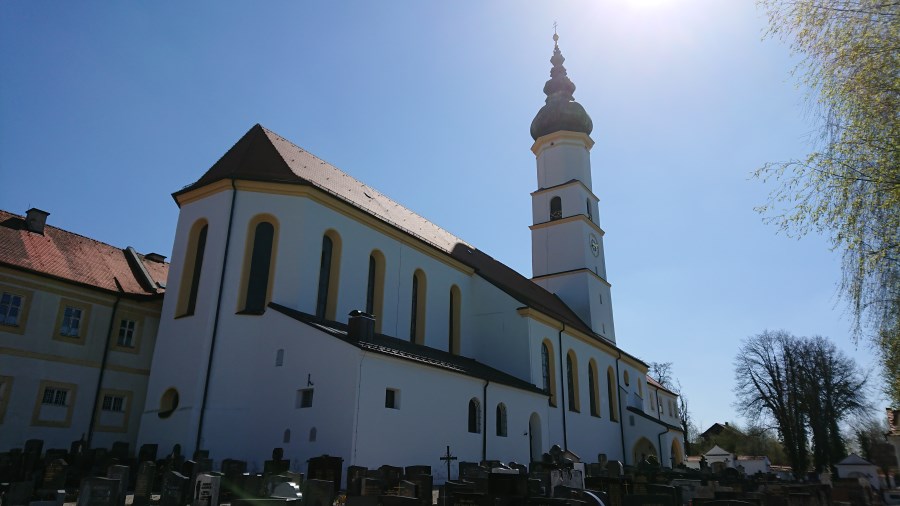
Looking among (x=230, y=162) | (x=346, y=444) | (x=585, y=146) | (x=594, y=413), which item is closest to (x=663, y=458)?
(x=594, y=413)

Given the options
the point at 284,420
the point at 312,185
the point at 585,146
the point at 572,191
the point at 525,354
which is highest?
the point at 585,146

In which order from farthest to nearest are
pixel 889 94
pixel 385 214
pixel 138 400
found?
pixel 385 214
pixel 138 400
pixel 889 94

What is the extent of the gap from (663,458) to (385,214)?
799 inches

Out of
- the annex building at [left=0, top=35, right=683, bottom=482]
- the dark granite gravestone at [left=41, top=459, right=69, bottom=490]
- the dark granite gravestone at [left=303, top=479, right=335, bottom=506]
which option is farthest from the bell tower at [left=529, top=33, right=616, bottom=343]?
the dark granite gravestone at [left=41, top=459, right=69, bottom=490]

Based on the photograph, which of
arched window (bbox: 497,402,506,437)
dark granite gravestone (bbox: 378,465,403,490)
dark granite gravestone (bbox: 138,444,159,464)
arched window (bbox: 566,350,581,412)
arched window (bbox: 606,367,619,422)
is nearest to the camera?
dark granite gravestone (bbox: 378,465,403,490)

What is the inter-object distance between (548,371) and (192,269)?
46.6 feet

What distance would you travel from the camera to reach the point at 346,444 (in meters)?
14.0

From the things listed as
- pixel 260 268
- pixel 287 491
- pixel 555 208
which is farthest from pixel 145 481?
pixel 555 208

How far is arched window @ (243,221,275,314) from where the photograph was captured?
17250mm

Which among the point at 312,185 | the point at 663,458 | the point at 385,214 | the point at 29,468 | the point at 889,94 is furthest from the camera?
the point at 663,458

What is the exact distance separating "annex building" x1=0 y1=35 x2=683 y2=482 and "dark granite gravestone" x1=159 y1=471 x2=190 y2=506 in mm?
4716

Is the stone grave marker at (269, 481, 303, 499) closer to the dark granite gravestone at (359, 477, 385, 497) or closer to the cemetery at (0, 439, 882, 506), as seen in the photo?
the cemetery at (0, 439, 882, 506)

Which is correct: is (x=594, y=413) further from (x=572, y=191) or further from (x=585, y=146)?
(x=585, y=146)

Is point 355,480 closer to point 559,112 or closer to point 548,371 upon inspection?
point 548,371
